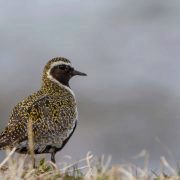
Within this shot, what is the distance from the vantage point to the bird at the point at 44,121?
9.25 metres

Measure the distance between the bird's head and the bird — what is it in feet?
0.53

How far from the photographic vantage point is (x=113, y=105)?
21328 mm

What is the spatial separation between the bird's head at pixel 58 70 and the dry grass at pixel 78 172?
2.43 m

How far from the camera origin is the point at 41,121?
9.57 meters

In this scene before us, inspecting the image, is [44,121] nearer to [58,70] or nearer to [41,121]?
[41,121]

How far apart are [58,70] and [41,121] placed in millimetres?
1167

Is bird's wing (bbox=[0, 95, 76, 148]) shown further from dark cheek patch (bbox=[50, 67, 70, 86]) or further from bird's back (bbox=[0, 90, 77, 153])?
dark cheek patch (bbox=[50, 67, 70, 86])

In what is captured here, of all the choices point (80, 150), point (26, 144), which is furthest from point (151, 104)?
point (26, 144)

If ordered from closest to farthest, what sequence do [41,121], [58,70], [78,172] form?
[78,172] < [41,121] < [58,70]

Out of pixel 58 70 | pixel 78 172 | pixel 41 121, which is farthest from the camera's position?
pixel 58 70

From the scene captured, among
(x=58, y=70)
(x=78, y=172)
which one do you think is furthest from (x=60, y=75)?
(x=78, y=172)

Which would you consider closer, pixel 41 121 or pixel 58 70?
pixel 41 121

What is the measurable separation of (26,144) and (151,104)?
39.9ft

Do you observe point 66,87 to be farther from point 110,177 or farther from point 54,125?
point 110,177
